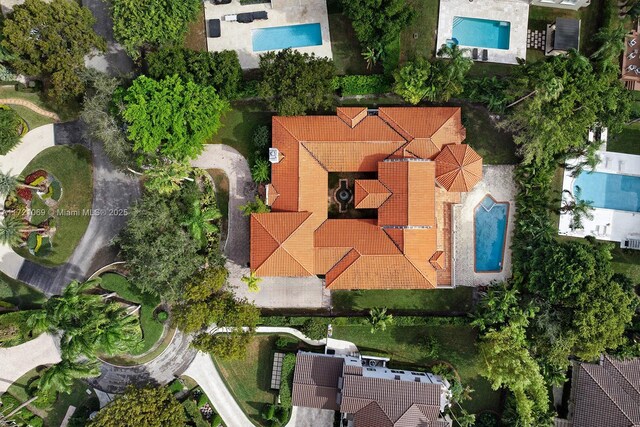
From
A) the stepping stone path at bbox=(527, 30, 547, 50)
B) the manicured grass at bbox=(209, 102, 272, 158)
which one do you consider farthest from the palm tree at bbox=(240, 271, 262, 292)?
the stepping stone path at bbox=(527, 30, 547, 50)

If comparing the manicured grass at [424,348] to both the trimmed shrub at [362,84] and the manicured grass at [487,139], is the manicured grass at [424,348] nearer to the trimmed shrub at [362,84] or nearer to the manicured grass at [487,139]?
the manicured grass at [487,139]

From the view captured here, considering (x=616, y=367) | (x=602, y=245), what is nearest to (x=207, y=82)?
(x=602, y=245)

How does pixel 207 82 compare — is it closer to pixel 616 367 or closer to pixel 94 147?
pixel 94 147

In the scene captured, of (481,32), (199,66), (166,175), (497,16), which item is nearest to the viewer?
(166,175)

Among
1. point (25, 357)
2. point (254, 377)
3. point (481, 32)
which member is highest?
point (481, 32)

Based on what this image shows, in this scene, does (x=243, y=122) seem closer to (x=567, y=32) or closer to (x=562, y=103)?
(x=562, y=103)

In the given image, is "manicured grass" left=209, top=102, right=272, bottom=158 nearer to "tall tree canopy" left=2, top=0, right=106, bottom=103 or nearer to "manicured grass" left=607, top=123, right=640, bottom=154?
"tall tree canopy" left=2, top=0, right=106, bottom=103

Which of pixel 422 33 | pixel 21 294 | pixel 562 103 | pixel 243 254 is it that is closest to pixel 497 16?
pixel 422 33
